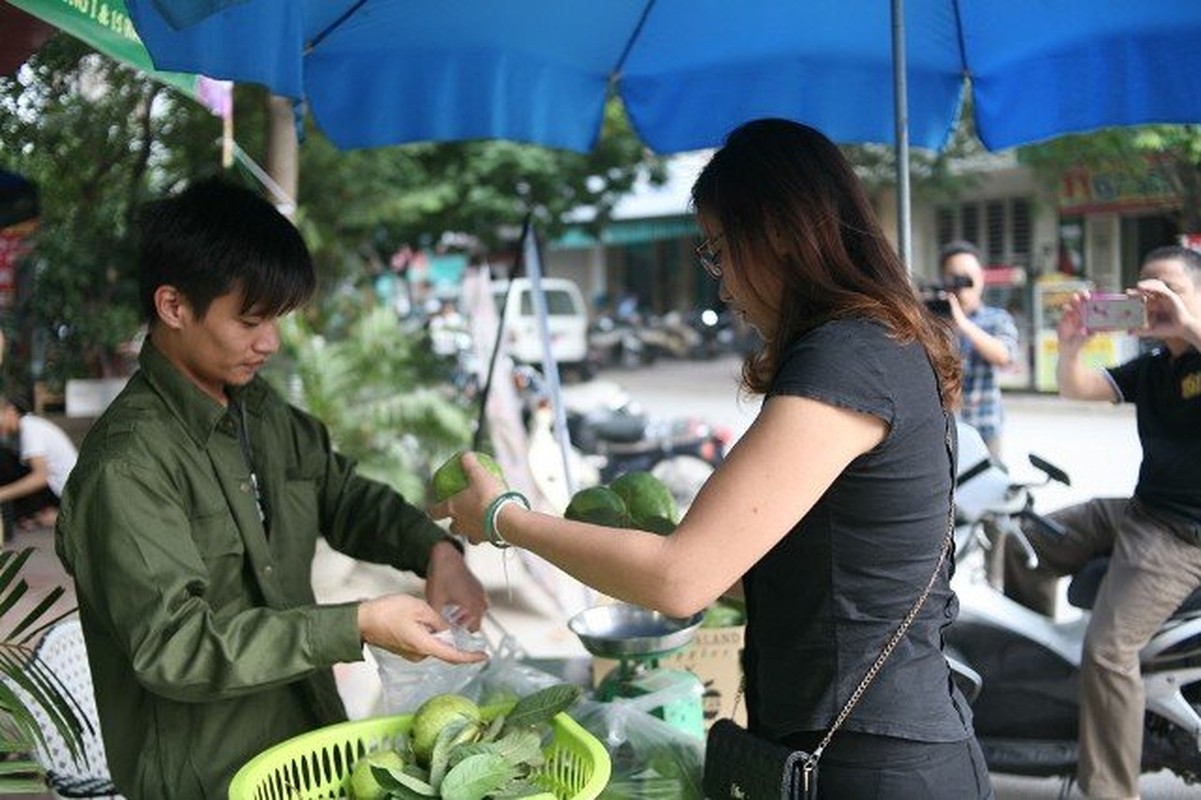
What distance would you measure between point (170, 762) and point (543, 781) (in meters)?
0.60

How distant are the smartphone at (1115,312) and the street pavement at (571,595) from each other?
1120 millimetres

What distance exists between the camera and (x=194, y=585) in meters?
1.64

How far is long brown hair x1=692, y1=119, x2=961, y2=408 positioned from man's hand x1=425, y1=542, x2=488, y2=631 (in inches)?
32.7

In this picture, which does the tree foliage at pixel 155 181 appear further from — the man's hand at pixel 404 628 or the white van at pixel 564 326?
the white van at pixel 564 326

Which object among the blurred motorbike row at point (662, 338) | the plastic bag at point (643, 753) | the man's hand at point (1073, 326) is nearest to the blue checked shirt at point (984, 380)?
the man's hand at point (1073, 326)

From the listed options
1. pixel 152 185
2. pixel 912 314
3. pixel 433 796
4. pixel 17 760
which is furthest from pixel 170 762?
pixel 152 185

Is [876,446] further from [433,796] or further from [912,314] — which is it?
[433,796]

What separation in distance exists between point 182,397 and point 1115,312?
2619mm

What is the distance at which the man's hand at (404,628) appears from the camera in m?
1.66

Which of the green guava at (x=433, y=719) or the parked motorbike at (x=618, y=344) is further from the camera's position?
the parked motorbike at (x=618, y=344)

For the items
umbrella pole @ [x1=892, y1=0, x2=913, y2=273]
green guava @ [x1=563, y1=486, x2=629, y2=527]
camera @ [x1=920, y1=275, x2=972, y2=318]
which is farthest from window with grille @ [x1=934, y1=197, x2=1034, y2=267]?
green guava @ [x1=563, y1=486, x2=629, y2=527]

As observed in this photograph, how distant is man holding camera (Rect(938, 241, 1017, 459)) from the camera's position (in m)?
5.78

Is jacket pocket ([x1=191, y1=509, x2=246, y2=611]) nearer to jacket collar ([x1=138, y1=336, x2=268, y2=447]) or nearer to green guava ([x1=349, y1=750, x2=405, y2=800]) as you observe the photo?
jacket collar ([x1=138, y1=336, x2=268, y2=447])

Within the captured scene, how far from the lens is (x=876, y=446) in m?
1.42
